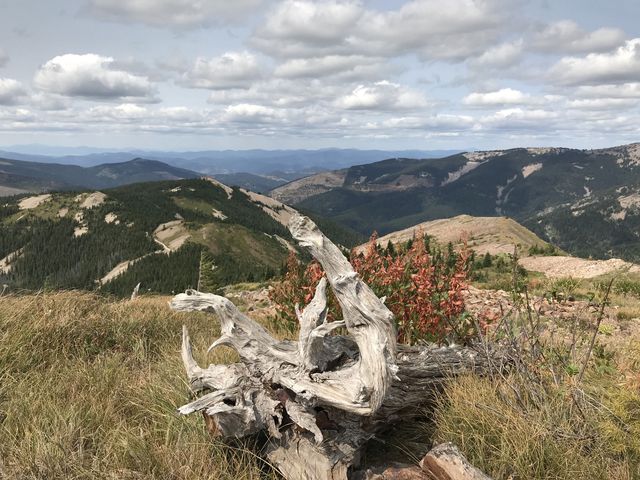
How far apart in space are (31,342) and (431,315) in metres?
6.25

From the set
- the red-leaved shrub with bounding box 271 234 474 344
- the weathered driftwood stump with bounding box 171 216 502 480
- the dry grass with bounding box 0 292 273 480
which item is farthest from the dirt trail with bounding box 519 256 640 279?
the dry grass with bounding box 0 292 273 480

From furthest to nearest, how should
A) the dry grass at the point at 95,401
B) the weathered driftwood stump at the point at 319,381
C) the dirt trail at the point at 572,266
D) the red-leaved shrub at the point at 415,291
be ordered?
1. the dirt trail at the point at 572,266
2. the red-leaved shrub at the point at 415,291
3. the weathered driftwood stump at the point at 319,381
4. the dry grass at the point at 95,401

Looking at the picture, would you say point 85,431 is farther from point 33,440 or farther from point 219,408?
point 219,408

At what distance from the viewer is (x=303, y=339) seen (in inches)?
187

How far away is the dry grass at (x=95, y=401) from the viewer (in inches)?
160

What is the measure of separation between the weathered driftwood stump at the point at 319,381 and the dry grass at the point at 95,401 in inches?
13.8

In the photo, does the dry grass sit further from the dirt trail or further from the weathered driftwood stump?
the dirt trail

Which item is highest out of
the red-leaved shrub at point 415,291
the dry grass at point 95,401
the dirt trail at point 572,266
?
the red-leaved shrub at point 415,291

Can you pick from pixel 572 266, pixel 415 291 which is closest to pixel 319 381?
pixel 415 291

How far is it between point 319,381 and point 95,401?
2855 millimetres

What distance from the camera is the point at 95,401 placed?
518cm

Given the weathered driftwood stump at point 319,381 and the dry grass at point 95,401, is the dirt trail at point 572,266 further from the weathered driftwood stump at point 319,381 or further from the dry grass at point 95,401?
the dry grass at point 95,401

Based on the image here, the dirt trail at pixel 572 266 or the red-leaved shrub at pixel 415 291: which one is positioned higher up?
the red-leaved shrub at pixel 415 291

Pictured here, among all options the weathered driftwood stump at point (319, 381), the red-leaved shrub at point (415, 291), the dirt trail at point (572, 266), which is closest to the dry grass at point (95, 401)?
the weathered driftwood stump at point (319, 381)
